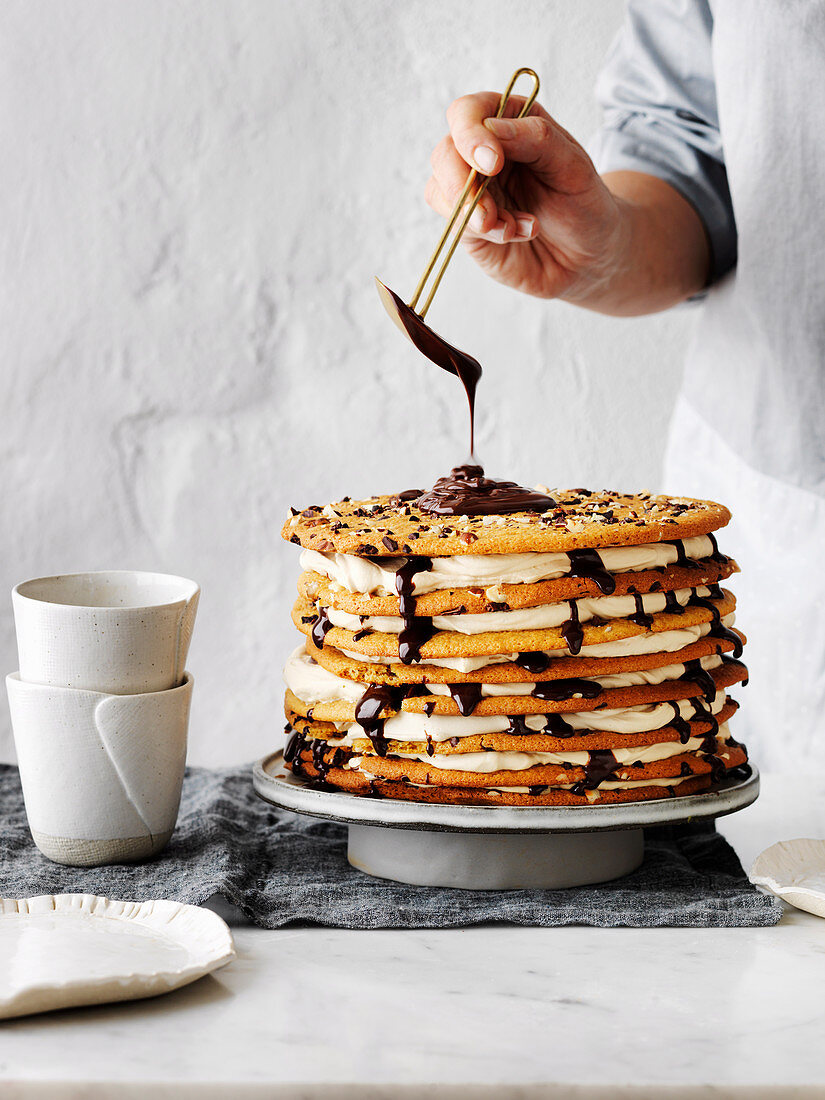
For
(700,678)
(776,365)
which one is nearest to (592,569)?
(700,678)

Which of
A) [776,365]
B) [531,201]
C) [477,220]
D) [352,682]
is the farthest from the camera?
[776,365]

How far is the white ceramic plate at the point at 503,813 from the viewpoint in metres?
0.95

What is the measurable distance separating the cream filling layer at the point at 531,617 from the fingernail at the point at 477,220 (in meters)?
0.50

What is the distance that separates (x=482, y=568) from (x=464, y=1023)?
39cm

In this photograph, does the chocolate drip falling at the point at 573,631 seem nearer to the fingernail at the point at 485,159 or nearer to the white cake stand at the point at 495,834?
the white cake stand at the point at 495,834

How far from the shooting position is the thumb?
1.26 metres

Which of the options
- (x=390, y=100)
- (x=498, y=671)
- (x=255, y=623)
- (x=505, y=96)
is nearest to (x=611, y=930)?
(x=498, y=671)

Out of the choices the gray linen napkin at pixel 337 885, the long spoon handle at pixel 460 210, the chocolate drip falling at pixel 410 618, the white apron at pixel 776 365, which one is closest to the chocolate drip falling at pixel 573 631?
the chocolate drip falling at pixel 410 618

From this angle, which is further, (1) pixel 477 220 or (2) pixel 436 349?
(1) pixel 477 220

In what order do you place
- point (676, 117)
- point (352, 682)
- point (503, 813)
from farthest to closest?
point (676, 117), point (352, 682), point (503, 813)

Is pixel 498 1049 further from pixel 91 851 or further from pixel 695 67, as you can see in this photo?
pixel 695 67

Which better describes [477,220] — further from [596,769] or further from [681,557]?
[596,769]

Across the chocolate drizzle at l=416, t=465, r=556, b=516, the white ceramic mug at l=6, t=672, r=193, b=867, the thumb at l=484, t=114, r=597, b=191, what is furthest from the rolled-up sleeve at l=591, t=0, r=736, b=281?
the white ceramic mug at l=6, t=672, r=193, b=867

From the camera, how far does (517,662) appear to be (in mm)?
996
